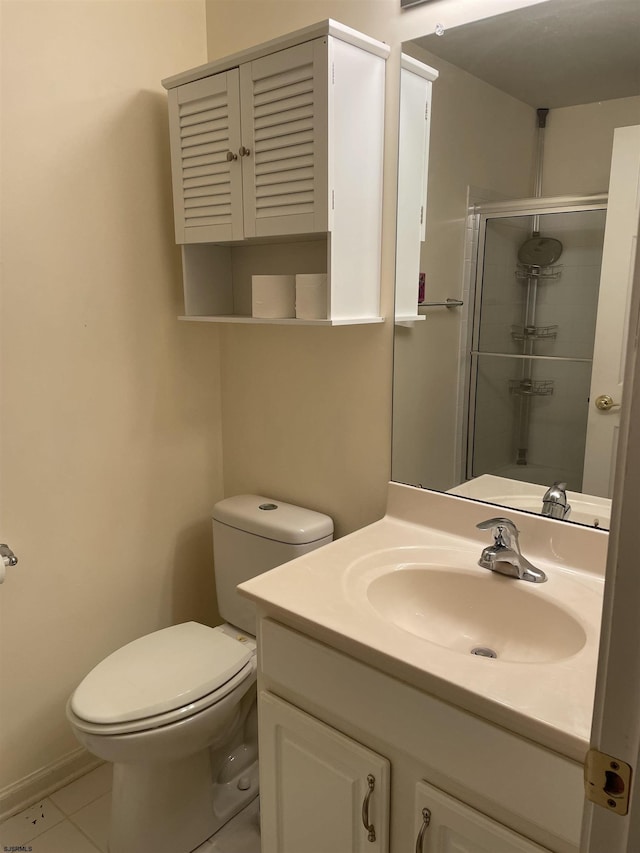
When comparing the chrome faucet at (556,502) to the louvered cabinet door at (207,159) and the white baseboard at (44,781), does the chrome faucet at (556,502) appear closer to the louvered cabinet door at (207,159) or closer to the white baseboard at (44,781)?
the louvered cabinet door at (207,159)

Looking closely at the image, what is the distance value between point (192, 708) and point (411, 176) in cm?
135

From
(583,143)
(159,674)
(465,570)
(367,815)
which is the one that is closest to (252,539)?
(159,674)

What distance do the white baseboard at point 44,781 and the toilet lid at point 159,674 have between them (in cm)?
47

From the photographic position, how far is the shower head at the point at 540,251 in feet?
4.30

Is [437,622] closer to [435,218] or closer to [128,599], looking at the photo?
[435,218]

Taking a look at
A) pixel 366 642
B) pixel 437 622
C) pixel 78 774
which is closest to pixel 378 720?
pixel 366 642

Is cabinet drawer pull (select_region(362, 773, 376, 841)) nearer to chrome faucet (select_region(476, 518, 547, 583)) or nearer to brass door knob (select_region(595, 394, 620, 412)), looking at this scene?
chrome faucet (select_region(476, 518, 547, 583))

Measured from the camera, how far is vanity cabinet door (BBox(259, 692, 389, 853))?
1119 millimetres

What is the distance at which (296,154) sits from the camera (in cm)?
145

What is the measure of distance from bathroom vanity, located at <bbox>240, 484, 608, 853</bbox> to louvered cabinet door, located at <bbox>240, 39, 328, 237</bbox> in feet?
2.43

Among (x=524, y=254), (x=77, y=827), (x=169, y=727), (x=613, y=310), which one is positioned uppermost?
(x=524, y=254)

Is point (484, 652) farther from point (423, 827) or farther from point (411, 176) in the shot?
point (411, 176)

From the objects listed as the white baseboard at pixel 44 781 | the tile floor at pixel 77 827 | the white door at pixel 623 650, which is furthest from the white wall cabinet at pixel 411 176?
the white baseboard at pixel 44 781

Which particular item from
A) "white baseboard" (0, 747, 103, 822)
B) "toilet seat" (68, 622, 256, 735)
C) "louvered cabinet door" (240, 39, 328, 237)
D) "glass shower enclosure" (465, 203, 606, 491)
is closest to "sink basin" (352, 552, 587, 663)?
"glass shower enclosure" (465, 203, 606, 491)
